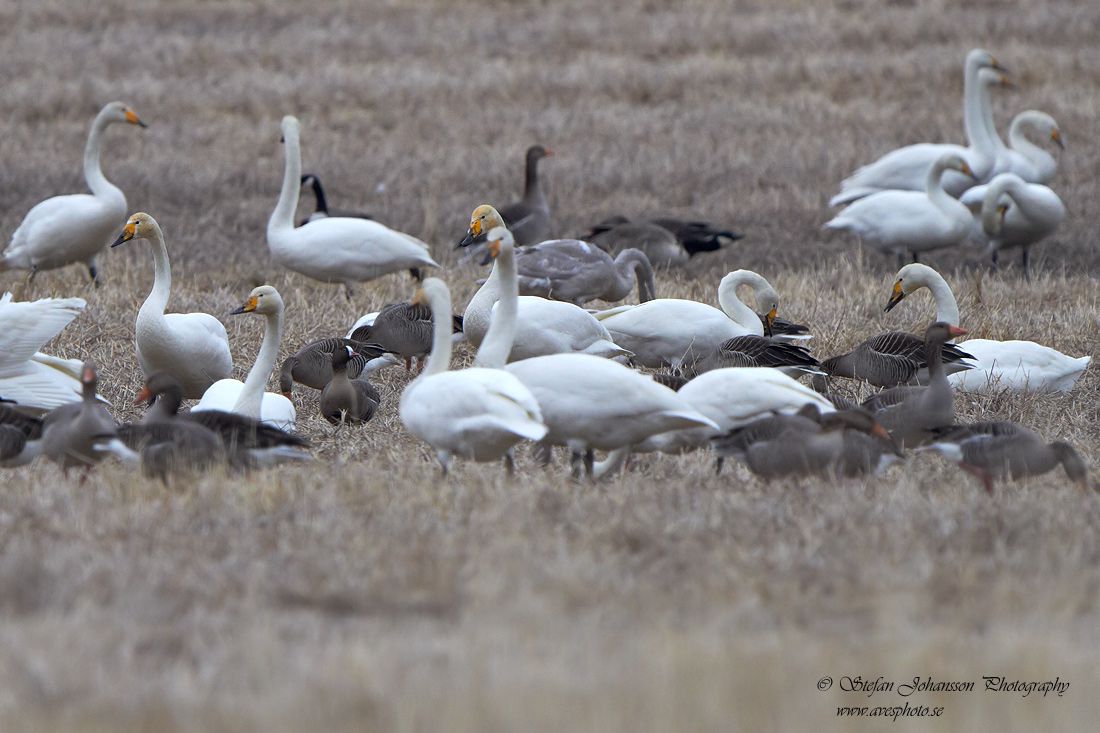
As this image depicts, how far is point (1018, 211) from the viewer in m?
11.1

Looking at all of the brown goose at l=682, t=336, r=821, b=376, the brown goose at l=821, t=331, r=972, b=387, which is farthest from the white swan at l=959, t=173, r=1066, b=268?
the brown goose at l=682, t=336, r=821, b=376

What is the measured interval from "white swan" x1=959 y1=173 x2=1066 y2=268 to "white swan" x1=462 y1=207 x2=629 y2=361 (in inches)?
230

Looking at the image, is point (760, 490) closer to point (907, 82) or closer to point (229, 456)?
point (229, 456)

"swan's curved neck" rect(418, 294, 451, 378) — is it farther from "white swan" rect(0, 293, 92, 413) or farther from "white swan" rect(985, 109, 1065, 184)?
"white swan" rect(985, 109, 1065, 184)

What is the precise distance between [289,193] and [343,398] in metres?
3.69

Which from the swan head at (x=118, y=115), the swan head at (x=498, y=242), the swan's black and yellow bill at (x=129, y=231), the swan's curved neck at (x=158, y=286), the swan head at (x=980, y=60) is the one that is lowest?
the swan's curved neck at (x=158, y=286)

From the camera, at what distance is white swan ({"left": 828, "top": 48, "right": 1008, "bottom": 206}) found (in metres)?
12.8

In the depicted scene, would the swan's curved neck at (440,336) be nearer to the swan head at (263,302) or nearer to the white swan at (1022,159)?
the swan head at (263,302)

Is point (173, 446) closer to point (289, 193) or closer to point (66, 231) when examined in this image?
point (289, 193)

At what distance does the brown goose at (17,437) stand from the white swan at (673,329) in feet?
10.6

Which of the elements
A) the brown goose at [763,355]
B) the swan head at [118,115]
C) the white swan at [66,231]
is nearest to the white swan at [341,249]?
the white swan at [66,231]

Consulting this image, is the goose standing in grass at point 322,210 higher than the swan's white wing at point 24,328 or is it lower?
lower

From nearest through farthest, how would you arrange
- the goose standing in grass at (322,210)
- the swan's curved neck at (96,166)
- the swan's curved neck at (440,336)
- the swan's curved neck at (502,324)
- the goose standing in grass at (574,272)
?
the swan's curved neck at (440,336), the swan's curved neck at (502,324), the goose standing in grass at (574,272), the swan's curved neck at (96,166), the goose standing in grass at (322,210)

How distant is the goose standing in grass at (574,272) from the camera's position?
8258 millimetres
